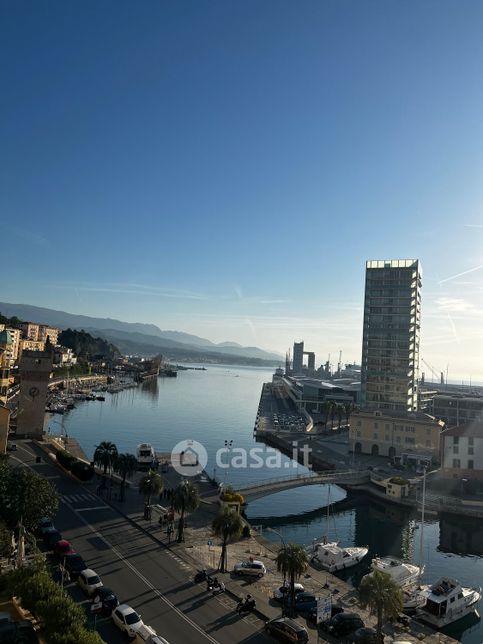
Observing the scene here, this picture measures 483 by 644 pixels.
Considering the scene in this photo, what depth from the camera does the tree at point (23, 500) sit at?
2681 cm

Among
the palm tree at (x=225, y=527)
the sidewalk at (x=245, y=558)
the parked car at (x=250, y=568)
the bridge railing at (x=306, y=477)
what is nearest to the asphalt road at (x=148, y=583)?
the sidewalk at (x=245, y=558)

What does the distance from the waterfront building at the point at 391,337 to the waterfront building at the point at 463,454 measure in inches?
1506

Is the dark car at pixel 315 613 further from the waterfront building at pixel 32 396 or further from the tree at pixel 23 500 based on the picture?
the waterfront building at pixel 32 396

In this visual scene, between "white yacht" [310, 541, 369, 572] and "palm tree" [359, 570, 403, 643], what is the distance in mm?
16702

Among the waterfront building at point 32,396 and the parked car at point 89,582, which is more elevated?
the waterfront building at point 32,396

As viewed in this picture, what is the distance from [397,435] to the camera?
8075 centimetres

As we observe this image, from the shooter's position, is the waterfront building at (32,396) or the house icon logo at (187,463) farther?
the waterfront building at (32,396)

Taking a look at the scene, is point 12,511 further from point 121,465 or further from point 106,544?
point 121,465

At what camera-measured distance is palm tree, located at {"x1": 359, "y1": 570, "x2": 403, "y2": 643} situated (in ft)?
77.8

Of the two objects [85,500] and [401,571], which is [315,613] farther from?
[85,500]

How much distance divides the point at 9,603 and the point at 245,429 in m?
100

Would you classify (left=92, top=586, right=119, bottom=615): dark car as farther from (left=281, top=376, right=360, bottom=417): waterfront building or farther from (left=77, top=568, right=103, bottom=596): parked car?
(left=281, top=376, right=360, bottom=417): waterfront building

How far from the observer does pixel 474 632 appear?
3319 centimetres

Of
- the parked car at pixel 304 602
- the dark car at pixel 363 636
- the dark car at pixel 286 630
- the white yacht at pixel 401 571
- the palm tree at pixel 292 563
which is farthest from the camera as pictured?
the white yacht at pixel 401 571
